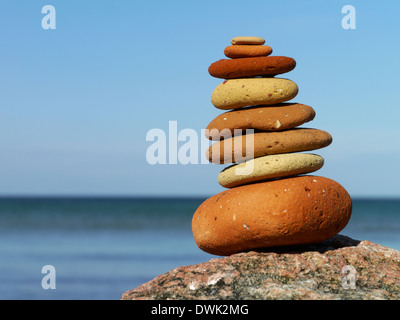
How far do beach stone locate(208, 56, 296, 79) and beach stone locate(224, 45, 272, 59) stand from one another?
18 centimetres

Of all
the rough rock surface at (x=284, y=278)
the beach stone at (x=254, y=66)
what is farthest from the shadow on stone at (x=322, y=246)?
the beach stone at (x=254, y=66)

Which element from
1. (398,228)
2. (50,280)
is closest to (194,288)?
(50,280)

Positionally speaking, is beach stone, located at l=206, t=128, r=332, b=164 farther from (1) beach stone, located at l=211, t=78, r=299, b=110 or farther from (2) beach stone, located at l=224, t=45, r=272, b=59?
(2) beach stone, located at l=224, t=45, r=272, b=59

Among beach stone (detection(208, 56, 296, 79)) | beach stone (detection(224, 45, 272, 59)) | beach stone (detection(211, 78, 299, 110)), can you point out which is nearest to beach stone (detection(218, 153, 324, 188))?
beach stone (detection(211, 78, 299, 110))

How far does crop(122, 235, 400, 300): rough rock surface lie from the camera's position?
9.66m

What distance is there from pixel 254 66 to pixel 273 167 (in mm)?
1917

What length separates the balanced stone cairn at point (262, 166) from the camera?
33.7 feet

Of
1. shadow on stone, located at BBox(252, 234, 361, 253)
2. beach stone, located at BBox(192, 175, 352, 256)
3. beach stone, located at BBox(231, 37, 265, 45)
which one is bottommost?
shadow on stone, located at BBox(252, 234, 361, 253)

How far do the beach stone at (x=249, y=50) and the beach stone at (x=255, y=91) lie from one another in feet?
1.68
